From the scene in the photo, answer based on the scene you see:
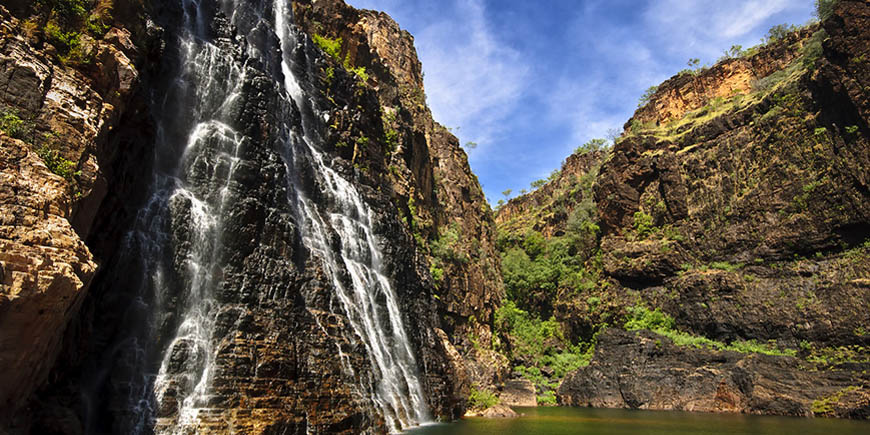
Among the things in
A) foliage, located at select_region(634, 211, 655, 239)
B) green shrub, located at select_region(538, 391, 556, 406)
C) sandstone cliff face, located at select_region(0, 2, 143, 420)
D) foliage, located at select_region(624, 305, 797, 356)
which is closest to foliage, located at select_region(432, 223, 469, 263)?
green shrub, located at select_region(538, 391, 556, 406)

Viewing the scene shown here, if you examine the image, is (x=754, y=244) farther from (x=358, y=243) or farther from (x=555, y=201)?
(x=358, y=243)

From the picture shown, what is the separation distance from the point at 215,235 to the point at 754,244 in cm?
4299

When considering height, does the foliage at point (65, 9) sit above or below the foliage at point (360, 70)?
below

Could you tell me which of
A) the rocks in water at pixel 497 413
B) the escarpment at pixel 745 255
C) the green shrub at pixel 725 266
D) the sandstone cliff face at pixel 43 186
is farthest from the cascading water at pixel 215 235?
the green shrub at pixel 725 266

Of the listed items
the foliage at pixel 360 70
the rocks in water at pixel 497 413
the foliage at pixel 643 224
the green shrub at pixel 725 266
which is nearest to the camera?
the rocks in water at pixel 497 413

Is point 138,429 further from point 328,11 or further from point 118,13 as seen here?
point 328,11

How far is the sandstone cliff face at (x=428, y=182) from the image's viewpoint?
119 ft

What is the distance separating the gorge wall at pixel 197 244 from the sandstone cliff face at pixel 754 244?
20.8 meters

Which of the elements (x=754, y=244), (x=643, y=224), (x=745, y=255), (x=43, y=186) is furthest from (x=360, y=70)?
(x=754, y=244)

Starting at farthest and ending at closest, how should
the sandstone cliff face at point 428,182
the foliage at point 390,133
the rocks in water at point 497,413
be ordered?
the sandstone cliff face at point 428,182 < the foliage at point 390,133 < the rocks in water at point 497,413

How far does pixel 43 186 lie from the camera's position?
9.16 m

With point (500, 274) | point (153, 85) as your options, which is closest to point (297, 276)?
point (153, 85)

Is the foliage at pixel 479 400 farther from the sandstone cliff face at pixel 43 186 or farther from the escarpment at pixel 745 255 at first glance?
the sandstone cliff face at pixel 43 186

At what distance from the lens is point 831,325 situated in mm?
32688
